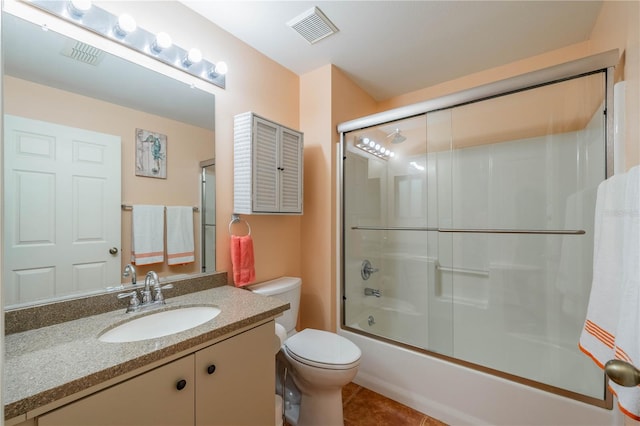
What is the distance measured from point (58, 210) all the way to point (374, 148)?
199 centimetres

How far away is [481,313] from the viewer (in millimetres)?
2123

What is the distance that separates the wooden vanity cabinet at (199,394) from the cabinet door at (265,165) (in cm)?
78

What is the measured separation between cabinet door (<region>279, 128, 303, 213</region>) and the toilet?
1.92ft

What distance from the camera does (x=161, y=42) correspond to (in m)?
1.37

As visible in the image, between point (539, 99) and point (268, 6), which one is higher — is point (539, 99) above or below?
below

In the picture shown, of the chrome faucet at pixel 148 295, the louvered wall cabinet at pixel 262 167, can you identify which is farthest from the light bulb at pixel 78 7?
the chrome faucet at pixel 148 295

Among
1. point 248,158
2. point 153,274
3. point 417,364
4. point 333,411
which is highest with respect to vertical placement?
point 248,158

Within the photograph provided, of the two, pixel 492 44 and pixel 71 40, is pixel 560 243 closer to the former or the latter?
pixel 492 44

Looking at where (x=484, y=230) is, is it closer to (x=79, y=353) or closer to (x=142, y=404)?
(x=142, y=404)

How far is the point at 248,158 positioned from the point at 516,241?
199 centimetres

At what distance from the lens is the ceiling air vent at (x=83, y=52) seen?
114 cm

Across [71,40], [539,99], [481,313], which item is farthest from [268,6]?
[481,313]

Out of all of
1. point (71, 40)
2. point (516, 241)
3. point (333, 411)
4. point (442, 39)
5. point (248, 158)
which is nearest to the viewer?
point (71, 40)

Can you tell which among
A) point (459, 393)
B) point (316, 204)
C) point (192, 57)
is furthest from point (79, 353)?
point (459, 393)
